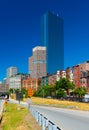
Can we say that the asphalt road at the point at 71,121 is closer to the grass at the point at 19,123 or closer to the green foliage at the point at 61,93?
the grass at the point at 19,123

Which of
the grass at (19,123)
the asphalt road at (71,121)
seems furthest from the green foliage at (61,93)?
the grass at (19,123)

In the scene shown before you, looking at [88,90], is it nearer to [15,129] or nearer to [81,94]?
[81,94]

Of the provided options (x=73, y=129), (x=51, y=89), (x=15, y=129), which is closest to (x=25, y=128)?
(x=15, y=129)

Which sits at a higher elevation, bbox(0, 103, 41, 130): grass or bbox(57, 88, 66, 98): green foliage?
bbox(57, 88, 66, 98): green foliage

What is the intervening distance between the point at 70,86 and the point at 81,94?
27.5 feet

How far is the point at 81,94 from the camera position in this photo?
153000mm

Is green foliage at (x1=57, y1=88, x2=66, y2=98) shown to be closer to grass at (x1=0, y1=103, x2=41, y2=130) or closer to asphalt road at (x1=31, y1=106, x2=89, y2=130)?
asphalt road at (x1=31, y1=106, x2=89, y2=130)

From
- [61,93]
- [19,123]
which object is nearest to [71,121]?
[19,123]

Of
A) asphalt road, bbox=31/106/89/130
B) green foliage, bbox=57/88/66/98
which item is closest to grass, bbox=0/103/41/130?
asphalt road, bbox=31/106/89/130

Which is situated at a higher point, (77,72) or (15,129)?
(77,72)

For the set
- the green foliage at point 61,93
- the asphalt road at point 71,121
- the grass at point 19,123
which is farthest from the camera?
the green foliage at point 61,93

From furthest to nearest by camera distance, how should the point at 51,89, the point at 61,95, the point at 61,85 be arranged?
1. the point at 51,89
2. the point at 61,85
3. the point at 61,95

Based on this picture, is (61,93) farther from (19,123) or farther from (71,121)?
(19,123)

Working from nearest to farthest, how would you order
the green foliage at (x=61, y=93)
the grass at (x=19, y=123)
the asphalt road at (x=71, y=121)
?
the asphalt road at (x=71, y=121) < the grass at (x=19, y=123) < the green foliage at (x=61, y=93)
